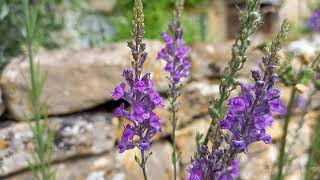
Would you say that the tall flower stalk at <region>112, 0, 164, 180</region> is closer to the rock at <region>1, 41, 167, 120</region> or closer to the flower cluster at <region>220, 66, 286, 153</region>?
the flower cluster at <region>220, 66, 286, 153</region>

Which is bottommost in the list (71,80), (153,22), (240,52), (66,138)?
(66,138)

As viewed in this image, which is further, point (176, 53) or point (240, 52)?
point (176, 53)

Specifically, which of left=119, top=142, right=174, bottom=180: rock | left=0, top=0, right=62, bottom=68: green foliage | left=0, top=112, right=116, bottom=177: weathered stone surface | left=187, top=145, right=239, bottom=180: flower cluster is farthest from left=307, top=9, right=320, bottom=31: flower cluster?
left=187, top=145, right=239, bottom=180: flower cluster

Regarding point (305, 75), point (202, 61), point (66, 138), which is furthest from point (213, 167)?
point (202, 61)

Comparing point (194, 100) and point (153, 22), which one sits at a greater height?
point (153, 22)

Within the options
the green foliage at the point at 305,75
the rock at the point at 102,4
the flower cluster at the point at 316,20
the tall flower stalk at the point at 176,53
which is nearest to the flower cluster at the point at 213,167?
the tall flower stalk at the point at 176,53

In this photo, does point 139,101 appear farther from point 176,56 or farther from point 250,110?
point 176,56

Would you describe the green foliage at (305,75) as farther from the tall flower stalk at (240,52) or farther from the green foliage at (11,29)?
Result: the green foliage at (11,29)
